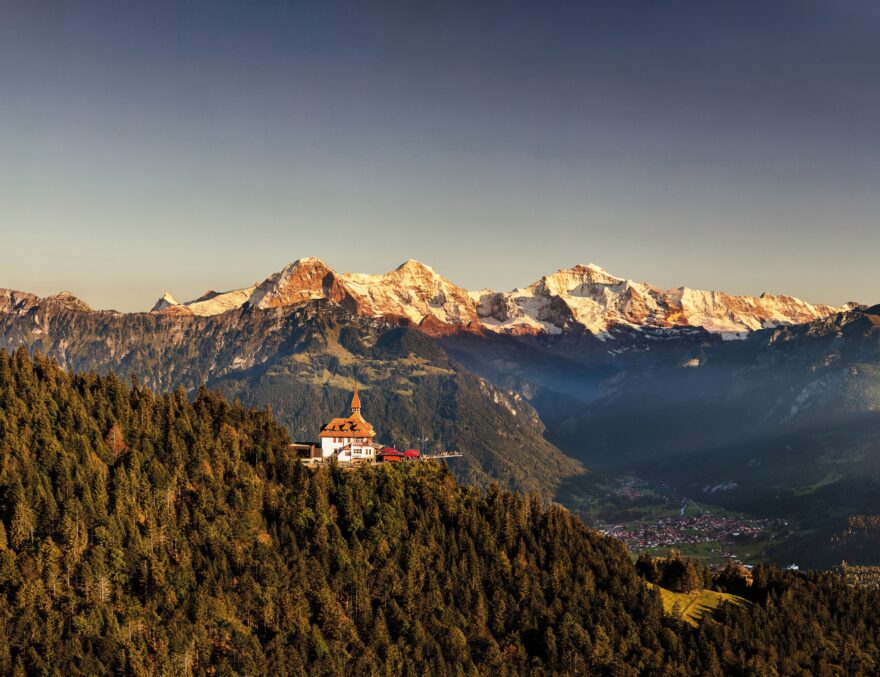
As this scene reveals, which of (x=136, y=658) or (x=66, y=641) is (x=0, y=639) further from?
(x=136, y=658)

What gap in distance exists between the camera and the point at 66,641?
654 feet

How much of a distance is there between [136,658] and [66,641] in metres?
15.9

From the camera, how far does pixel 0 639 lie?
193750 mm

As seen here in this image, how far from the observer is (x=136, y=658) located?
19862 centimetres

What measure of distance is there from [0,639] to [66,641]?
43.3 ft

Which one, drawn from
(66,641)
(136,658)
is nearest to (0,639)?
(66,641)

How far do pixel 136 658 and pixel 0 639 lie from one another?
93.0 ft
